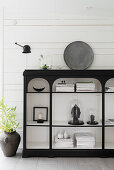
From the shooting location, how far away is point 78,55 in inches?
155

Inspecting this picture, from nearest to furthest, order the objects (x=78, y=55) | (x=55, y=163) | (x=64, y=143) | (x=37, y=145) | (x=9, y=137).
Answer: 1. (x=55, y=163)
2. (x=9, y=137)
3. (x=64, y=143)
4. (x=37, y=145)
5. (x=78, y=55)

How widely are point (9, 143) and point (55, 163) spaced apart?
81 cm

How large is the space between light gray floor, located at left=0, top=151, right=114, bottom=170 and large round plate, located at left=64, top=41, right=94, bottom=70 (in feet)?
5.26

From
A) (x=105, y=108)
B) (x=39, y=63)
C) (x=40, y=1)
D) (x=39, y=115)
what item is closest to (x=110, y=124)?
(x=105, y=108)

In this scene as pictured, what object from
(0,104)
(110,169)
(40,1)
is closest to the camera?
(110,169)

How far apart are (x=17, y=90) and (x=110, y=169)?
2.03m

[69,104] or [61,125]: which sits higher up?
[69,104]

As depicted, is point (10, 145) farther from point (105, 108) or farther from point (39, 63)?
point (105, 108)

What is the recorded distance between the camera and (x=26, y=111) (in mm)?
3617

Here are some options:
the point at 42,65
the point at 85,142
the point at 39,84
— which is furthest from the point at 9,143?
the point at 42,65

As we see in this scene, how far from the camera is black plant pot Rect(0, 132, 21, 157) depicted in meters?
3.51

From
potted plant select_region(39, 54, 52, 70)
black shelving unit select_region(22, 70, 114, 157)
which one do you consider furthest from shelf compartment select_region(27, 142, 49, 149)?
potted plant select_region(39, 54, 52, 70)

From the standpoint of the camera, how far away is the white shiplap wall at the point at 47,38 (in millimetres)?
3947

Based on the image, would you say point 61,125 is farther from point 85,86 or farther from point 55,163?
point 85,86
